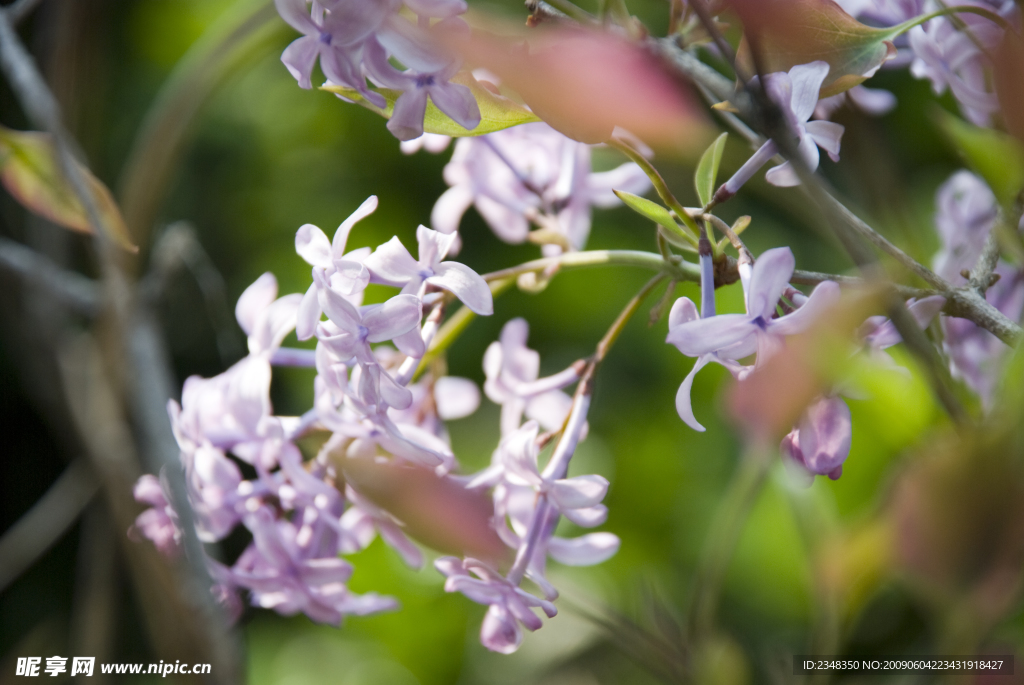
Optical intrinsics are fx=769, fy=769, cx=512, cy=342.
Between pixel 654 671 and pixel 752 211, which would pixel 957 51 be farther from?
pixel 752 211

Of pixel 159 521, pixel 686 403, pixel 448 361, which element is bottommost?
pixel 448 361

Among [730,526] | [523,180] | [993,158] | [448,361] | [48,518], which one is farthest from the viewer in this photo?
[448,361]

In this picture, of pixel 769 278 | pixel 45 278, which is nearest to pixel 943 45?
pixel 769 278

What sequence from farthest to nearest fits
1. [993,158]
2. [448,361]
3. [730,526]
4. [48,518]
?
[448,361] < [48,518] < [993,158] < [730,526]

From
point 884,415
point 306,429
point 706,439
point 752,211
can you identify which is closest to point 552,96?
point 306,429

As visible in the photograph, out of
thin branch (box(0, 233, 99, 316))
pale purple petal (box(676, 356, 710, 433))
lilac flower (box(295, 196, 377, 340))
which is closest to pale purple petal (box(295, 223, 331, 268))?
lilac flower (box(295, 196, 377, 340))

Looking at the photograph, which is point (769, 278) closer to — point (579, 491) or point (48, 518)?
point (579, 491)

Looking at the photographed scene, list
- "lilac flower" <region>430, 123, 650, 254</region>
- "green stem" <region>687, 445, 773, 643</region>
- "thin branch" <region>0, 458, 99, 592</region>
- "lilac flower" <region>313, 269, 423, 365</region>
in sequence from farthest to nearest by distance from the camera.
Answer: "thin branch" <region>0, 458, 99, 592</region>
"lilac flower" <region>430, 123, 650, 254</region>
"lilac flower" <region>313, 269, 423, 365</region>
"green stem" <region>687, 445, 773, 643</region>

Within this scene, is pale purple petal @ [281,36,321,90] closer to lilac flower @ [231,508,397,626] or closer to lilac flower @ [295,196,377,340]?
lilac flower @ [295,196,377,340]
